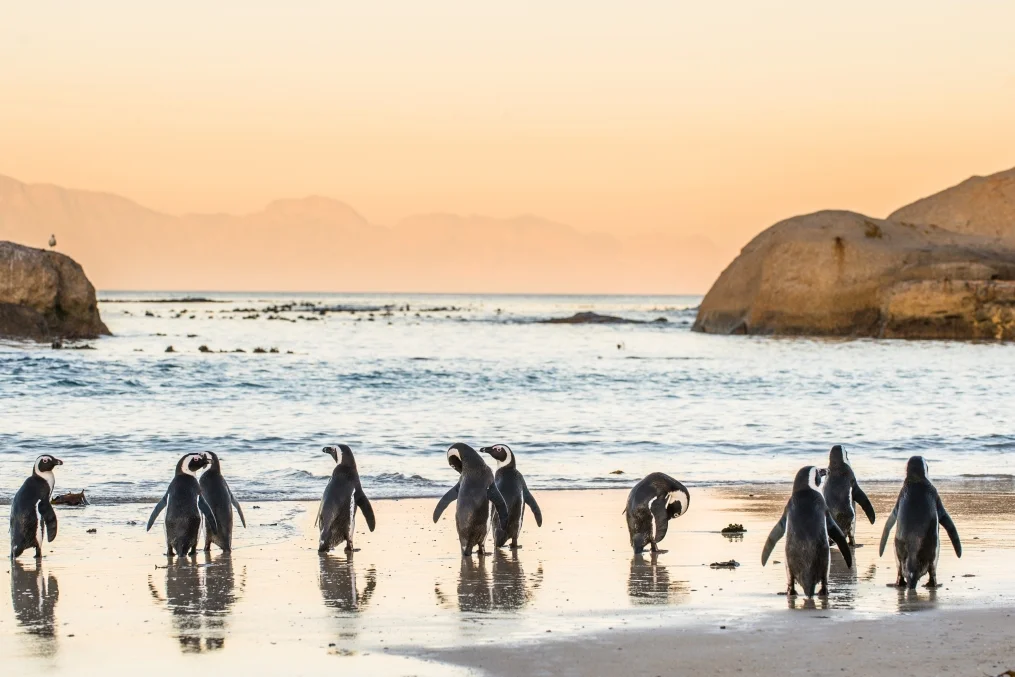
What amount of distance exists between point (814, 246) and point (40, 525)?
168 ft

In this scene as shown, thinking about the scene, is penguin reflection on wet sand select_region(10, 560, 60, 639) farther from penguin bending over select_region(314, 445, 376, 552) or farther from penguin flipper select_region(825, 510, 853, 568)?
penguin flipper select_region(825, 510, 853, 568)

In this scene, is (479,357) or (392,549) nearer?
(392,549)

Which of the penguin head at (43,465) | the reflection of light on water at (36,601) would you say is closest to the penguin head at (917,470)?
the reflection of light on water at (36,601)

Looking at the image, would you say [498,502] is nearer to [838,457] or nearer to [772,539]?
[772,539]

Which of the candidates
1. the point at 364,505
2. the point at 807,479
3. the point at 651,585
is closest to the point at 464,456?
the point at 364,505

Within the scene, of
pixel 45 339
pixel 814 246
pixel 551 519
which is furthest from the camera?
pixel 814 246

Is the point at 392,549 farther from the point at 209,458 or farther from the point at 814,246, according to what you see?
the point at 814,246

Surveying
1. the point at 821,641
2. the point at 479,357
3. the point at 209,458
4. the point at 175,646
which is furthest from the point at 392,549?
the point at 479,357

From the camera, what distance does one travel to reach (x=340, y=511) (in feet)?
33.0

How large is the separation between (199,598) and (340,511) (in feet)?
6.75

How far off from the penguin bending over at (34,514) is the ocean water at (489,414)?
280 centimetres

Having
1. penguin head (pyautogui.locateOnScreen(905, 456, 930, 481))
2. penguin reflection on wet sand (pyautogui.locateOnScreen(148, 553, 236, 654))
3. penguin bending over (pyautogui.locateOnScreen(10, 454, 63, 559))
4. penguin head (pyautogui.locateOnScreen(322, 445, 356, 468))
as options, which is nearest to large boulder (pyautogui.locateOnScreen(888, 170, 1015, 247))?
penguin head (pyautogui.locateOnScreen(322, 445, 356, 468))

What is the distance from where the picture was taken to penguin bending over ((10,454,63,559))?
9.66 m

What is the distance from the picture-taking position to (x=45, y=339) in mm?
40938
